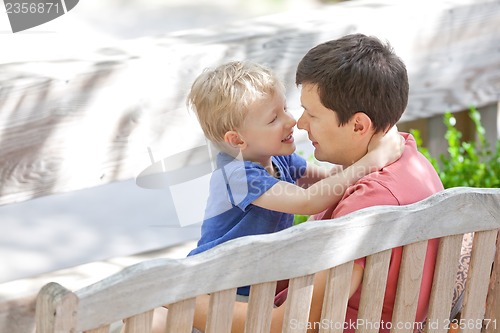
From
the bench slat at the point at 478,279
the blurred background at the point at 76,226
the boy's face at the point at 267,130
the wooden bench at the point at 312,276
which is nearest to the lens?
the wooden bench at the point at 312,276

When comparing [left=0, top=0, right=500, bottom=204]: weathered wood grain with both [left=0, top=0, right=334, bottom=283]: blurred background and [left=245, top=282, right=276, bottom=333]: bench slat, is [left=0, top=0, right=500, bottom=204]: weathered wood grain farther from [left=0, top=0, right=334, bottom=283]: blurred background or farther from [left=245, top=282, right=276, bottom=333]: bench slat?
[left=245, top=282, right=276, bottom=333]: bench slat

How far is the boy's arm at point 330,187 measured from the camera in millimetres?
2027

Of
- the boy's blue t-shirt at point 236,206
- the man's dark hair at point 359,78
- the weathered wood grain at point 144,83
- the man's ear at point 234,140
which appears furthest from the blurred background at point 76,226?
the man's dark hair at point 359,78

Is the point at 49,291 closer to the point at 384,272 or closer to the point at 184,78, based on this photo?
the point at 384,272

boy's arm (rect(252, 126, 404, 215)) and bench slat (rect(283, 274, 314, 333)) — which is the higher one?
boy's arm (rect(252, 126, 404, 215))

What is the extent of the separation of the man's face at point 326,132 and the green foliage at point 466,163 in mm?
1315

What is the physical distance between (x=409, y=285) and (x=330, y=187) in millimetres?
359

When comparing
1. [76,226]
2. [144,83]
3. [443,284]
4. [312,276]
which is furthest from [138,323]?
[76,226]

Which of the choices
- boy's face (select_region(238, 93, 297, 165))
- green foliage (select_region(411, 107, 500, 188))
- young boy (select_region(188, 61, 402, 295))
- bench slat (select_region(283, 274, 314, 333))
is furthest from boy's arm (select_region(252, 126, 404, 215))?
green foliage (select_region(411, 107, 500, 188))

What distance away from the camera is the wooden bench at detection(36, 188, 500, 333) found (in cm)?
138

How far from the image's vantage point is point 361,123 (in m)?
2.02

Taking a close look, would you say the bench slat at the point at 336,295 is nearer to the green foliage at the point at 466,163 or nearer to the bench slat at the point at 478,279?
the bench slat at the point at 478,279

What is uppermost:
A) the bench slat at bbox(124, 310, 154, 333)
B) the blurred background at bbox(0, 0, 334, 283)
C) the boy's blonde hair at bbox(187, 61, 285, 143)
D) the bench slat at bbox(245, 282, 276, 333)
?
the boy's blonde hair at bbox(187, 61, 285, 143)

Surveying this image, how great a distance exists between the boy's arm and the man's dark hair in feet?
0.20
